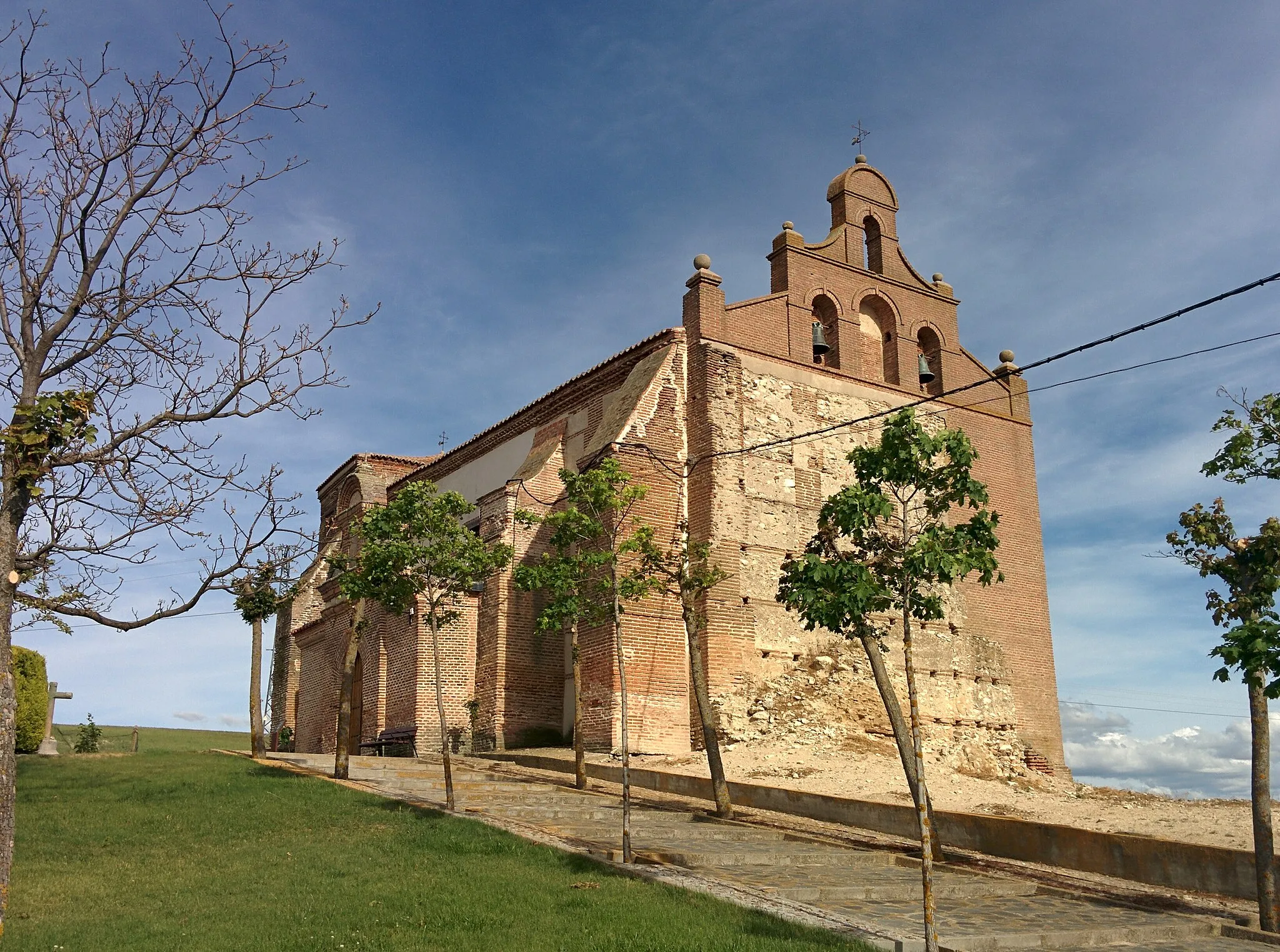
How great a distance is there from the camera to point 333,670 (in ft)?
83.7

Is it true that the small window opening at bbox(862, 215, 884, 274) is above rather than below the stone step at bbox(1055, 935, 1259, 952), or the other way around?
above

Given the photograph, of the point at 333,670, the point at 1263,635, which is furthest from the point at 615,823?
the point at 333,670

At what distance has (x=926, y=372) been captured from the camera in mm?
23359

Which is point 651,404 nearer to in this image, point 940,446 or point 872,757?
point 872,757

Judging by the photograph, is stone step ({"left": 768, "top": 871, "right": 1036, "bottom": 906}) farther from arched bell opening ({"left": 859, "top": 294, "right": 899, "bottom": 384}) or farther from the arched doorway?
the arched doorway

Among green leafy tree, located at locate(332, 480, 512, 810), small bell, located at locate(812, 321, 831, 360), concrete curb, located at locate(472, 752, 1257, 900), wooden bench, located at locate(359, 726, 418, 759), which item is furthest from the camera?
small bell, located at locate(812, 321, 831, 360)

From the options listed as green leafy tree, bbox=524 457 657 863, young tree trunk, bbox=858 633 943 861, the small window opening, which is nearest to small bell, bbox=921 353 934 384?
the small window opening

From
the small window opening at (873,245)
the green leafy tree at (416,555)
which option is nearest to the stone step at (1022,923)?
the green leafy tree at (416,555)

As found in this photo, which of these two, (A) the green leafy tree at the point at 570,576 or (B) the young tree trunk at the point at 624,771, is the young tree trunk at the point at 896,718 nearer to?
(B) the young tree trunk at the point at 624,771

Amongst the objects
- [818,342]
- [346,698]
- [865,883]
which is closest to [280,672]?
[346,698]

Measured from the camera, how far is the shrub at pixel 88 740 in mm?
22094

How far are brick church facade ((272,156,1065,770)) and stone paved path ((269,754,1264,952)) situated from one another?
4.57 m

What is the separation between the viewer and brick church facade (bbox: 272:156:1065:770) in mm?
18688

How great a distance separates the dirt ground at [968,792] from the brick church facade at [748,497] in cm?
104
